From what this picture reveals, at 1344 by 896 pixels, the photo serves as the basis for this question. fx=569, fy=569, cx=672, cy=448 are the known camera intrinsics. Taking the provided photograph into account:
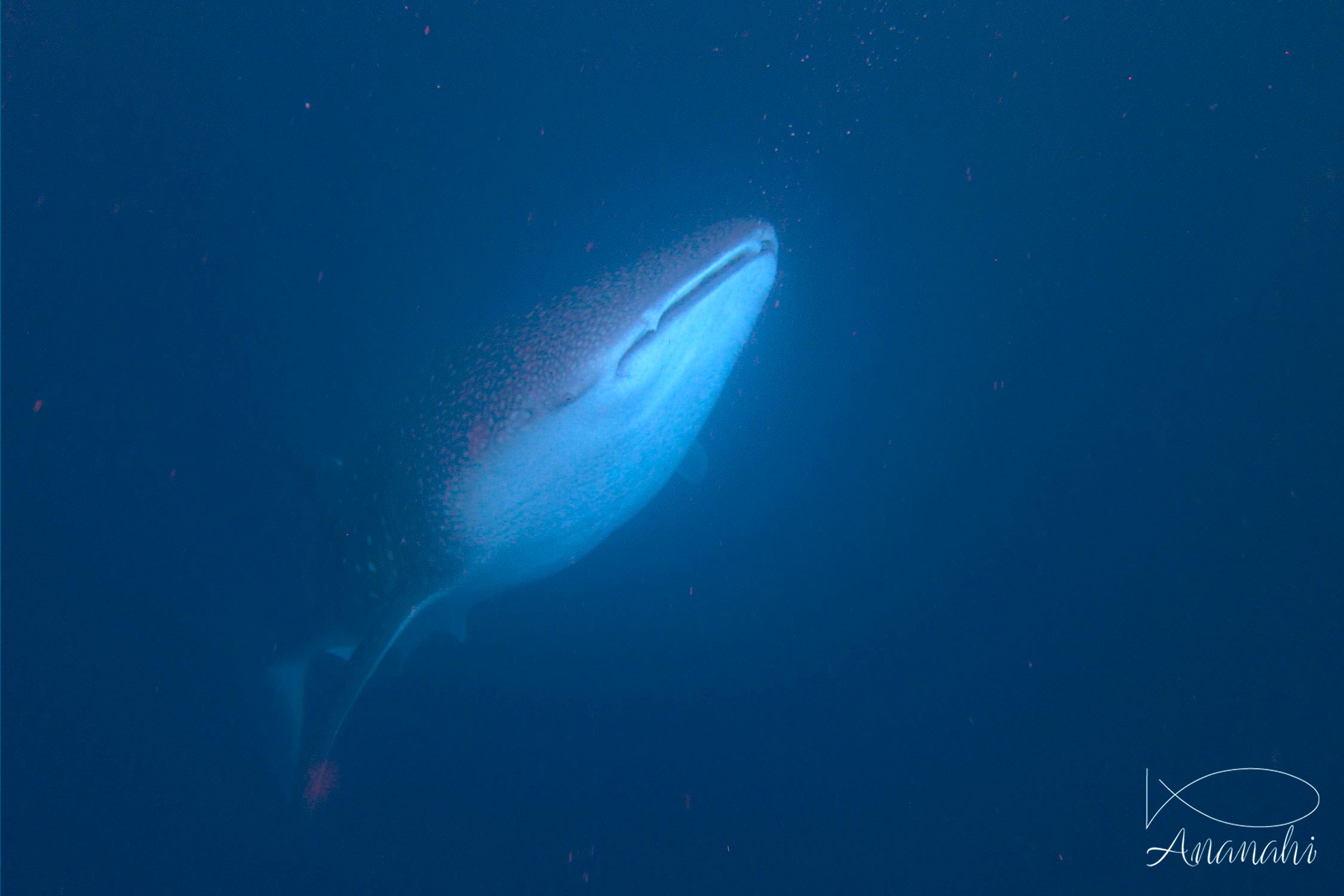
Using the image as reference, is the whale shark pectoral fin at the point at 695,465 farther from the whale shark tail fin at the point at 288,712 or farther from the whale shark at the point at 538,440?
the whale shark tail fin at the point at 288,712

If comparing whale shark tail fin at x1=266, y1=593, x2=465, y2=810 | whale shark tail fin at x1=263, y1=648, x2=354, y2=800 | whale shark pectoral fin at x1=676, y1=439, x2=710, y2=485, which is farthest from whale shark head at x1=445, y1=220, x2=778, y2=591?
whale shark tail fin at x1=263, y1=648, x2=354, y2=800

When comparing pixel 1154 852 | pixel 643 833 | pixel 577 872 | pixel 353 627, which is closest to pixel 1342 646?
pixel 1154 852

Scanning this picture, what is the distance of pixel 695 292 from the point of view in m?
1.49

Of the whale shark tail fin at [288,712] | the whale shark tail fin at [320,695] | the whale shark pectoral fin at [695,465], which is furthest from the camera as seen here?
the whale shark pectoral fin at [695,465]

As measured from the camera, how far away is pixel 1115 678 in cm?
380

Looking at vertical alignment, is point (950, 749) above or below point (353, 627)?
below

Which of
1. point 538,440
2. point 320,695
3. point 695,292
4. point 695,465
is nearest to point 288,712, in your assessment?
point 320,695

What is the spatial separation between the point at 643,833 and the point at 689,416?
230 cm

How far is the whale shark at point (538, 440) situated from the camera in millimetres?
1510

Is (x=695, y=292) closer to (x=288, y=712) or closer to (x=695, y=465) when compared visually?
(x=695, y=465)

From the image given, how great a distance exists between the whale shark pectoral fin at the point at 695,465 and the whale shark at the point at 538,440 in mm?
455

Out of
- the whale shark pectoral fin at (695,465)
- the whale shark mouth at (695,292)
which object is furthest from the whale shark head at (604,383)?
the whale shark pectoral fin at (695,465)

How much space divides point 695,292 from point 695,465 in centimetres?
113

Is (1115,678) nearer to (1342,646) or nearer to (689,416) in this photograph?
(1342,646)
